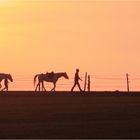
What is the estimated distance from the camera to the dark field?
2452 centimetres

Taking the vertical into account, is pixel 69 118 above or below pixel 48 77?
below

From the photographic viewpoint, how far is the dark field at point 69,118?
24.5 metres

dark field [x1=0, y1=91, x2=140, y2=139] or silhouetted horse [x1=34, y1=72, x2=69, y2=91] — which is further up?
silhouetted horse [x1=34, y1=72, x2=69, y2=91]

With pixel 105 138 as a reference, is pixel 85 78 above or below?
above

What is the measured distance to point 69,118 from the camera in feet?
97.2

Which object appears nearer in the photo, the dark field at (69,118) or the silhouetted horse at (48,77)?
the dark field at (69,118)

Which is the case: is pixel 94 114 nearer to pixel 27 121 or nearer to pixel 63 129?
pixel 27 121

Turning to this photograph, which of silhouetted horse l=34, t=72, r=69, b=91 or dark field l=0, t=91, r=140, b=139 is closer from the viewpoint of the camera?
dark field l=0, t=91, r=140, b=139

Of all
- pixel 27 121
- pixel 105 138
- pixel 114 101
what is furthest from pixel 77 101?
pixel 105 138

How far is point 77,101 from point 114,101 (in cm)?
191

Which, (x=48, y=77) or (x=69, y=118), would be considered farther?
(x=48, y=77)

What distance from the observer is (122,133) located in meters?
24.5

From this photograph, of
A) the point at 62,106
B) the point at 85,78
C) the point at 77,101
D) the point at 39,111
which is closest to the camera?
the point at 39,111

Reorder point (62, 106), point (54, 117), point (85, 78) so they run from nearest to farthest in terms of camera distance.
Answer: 1. point (54, 117)
2. point (62, 106)
3. point (85, 78)
